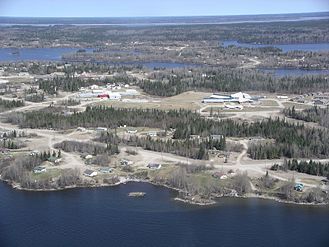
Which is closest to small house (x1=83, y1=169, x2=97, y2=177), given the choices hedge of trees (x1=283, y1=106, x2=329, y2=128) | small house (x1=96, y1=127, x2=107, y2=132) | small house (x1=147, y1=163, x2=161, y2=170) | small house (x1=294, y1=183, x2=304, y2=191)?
small house (x1=147, y1=163, x2=161, y2=170)

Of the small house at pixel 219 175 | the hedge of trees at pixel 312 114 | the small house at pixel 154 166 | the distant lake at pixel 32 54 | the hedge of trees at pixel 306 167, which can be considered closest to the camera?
the small house at pixel 219 175

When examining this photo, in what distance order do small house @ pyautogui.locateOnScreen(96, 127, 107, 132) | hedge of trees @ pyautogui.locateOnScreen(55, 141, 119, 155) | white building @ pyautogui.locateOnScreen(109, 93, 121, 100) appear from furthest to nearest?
white building @ pyautogui.locateOnScreen(109, 93, 121, 100) < small house @ pyautogui.locateOnScreen(96, 127, 107, 132) < hedge of trees @ pyautogui.locateOnScreen(55, 141, 119, 155)

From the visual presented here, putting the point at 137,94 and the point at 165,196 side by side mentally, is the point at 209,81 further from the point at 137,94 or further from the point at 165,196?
the point at 165,196

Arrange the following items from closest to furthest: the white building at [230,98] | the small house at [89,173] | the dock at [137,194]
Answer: the dock at [137,194] → the small house at [89,173] → the white building at [230,98]

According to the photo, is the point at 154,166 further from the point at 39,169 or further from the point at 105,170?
the point at 39,169

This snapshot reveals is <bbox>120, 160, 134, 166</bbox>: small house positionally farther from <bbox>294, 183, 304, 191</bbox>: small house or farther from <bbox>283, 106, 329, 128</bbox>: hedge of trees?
<bbox>283, 106, 329, 128</bbox>: hedge of trees

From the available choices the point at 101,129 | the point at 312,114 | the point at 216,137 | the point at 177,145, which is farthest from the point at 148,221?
the point at 312,114

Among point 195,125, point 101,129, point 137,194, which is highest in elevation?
point 195,125

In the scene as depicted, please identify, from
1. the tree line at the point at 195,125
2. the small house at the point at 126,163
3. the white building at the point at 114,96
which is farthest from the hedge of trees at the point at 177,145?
the white building at the point at 114,96

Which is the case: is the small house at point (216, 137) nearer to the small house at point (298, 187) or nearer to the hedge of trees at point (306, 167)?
the hedge of trees at point (306, 167)
